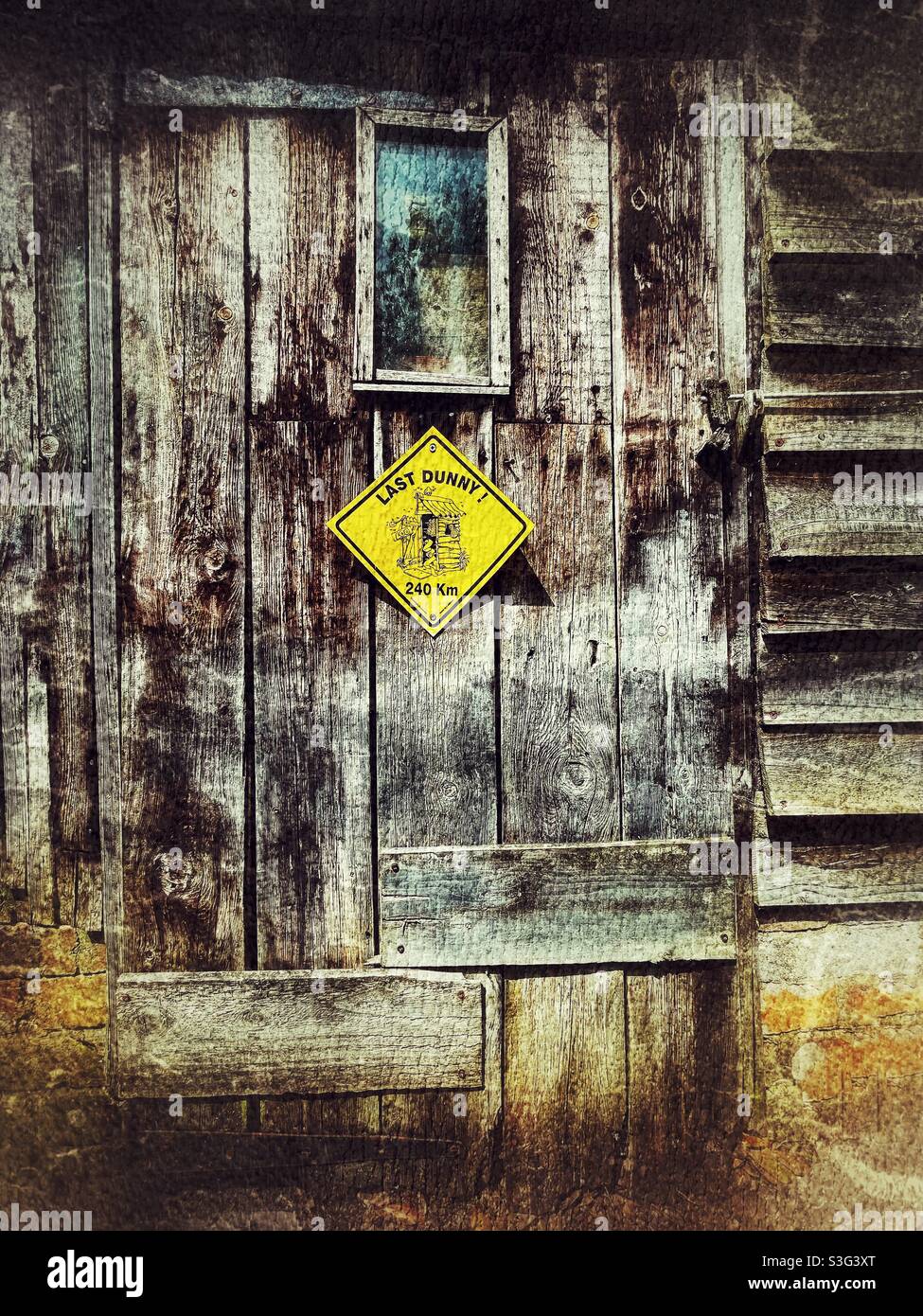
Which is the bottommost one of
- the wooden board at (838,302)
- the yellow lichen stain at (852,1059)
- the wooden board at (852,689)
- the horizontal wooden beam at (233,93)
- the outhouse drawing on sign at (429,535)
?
the yellow lichen stain at (852,1059)

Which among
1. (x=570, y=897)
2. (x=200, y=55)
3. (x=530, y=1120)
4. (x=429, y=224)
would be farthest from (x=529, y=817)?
(x=200, y=55)

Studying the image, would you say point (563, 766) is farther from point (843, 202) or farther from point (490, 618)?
point (843, 202)

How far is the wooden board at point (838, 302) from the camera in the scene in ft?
6.14

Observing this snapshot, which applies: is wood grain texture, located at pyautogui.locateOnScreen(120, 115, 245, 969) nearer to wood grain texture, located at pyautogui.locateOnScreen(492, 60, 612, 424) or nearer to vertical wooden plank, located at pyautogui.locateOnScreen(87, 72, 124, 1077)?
vertical wooden plank, located at pyautogui.locateOnScreen(87, 72, 124, 1077)

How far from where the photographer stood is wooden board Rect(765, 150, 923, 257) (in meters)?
1.87

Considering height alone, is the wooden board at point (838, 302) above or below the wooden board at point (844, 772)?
above

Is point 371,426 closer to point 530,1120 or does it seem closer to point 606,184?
point 606,184

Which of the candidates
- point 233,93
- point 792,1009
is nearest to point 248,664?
point 233,93

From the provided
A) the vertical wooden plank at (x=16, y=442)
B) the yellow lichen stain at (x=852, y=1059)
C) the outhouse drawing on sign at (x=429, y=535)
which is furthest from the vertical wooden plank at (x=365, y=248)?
the yellow lichen stain at (x=852, y=1059)

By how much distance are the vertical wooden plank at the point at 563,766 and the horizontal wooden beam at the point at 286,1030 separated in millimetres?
217

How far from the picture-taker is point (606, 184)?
1.91m

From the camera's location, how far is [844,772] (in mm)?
1901

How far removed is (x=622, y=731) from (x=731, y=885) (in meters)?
0.45

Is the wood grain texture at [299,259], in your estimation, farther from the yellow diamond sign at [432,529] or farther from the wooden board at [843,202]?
the wooden board at [843,202]
